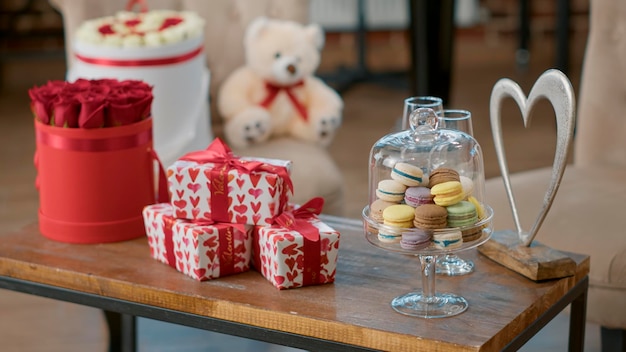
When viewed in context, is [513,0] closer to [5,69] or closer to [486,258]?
[5,69]

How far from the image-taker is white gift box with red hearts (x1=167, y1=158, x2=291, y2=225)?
1.32 metres

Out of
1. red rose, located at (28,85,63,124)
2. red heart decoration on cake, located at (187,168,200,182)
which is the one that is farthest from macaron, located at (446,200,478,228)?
red rose, located at (28,85,63,124)

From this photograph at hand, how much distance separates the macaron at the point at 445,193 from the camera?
1.14 meters

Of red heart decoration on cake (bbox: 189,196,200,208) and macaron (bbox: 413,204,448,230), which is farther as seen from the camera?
red heart decoration on cake (bbox: 189,196,200,208)

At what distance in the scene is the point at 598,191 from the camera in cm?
182

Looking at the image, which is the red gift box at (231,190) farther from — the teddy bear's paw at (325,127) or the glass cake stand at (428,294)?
the teddy bear's paw at (325,127)

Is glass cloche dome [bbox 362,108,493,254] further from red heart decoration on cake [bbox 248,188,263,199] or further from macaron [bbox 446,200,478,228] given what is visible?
red heart decoration on cake [bbox 248,188,263,199]

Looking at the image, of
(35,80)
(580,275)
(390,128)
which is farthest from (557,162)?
(35,80)

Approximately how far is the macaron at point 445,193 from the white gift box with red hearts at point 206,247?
31 centimetres

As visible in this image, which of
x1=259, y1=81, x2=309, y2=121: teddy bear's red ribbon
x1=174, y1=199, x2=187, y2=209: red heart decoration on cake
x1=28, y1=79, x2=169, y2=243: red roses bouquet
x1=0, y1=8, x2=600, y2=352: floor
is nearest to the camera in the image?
x1=174, y1=199, x2=187, y2=209: red heart decoration on cake

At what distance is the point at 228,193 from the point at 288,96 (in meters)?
0.98

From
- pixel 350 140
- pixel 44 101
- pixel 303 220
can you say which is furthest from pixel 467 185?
pixel 350 140

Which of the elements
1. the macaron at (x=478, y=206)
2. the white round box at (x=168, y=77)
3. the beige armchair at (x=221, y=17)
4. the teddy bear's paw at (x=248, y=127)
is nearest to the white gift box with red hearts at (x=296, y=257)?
the macaron at (x=478, y=206)

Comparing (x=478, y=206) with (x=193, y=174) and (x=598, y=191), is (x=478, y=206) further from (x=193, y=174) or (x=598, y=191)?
(x=598, y=191)
